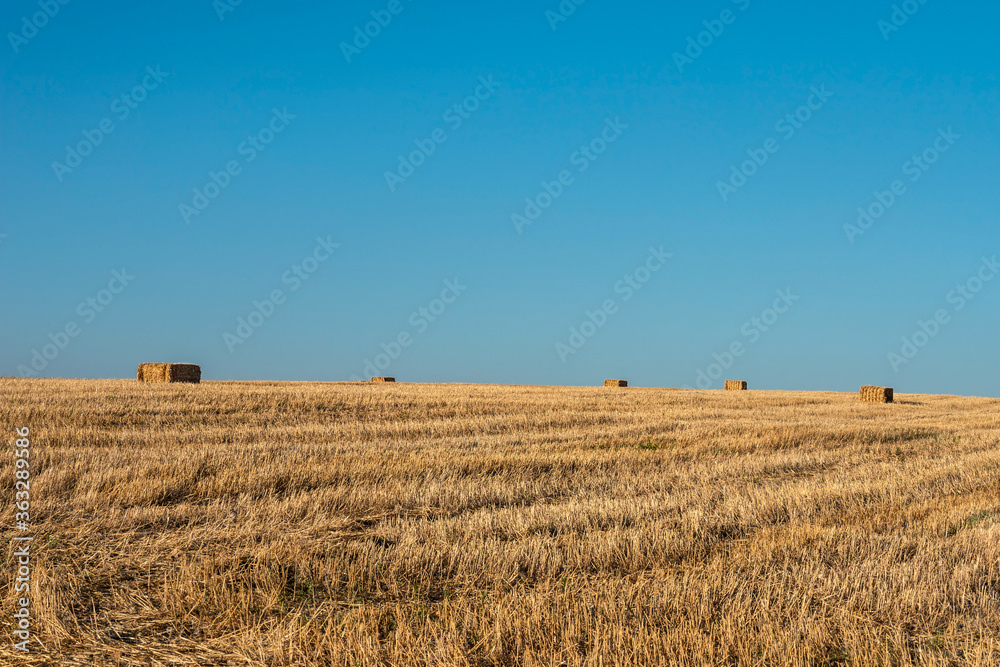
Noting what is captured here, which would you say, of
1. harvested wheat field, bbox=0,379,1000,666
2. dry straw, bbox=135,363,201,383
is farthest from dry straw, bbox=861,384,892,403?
dry straw, bbox=135,363,201,383

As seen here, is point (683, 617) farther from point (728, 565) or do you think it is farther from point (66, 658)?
point (66, 658)

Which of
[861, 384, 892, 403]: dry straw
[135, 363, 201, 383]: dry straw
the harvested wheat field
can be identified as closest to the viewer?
the harvested wheat field

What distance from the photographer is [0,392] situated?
752 inches

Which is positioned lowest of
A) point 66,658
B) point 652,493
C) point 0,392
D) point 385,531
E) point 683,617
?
point 66,658

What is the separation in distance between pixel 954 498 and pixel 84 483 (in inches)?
454

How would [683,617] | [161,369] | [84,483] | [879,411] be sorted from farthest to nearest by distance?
[161,369] < [879,411] < [84,483] < [683,617]

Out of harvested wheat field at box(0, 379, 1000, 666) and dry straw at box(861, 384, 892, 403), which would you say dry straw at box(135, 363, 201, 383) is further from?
dry straw at box(861, 384, 892, 403)

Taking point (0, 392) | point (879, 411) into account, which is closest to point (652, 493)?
point (0, 392)

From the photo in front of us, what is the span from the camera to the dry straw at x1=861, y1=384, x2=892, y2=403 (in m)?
36.4

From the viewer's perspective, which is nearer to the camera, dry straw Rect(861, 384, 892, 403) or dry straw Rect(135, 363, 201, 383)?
dry straw Rect(135, 363, 201, 383)

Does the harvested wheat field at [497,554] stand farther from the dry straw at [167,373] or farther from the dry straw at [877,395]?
the dry straw at [877,395]

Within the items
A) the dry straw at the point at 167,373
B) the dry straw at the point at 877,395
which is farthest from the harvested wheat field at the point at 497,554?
the dry straw at the point at 877,395

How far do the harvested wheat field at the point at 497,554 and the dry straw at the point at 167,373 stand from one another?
1634cm

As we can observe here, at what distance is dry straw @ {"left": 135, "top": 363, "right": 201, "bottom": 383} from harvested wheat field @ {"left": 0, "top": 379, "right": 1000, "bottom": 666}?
16.3 meters
